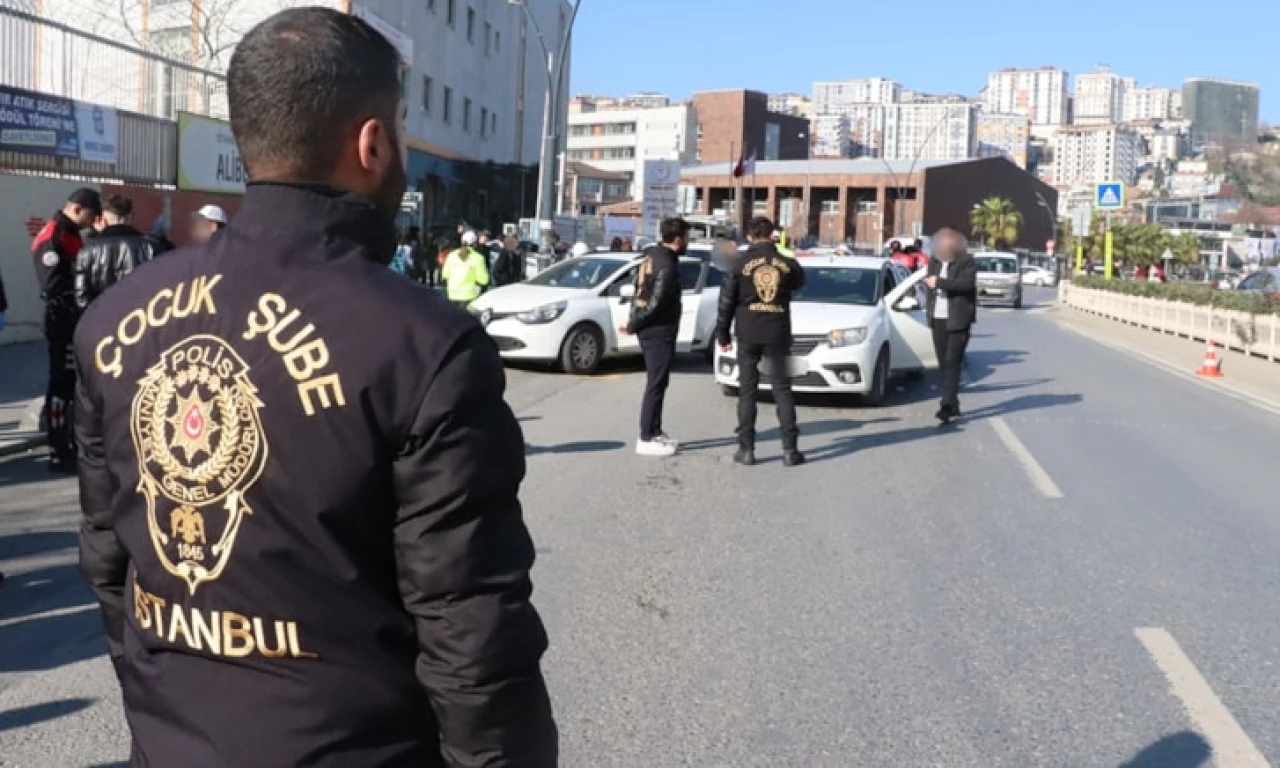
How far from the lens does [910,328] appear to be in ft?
51.0

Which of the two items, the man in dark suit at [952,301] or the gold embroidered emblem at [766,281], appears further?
the man in dark suit at [952,301]

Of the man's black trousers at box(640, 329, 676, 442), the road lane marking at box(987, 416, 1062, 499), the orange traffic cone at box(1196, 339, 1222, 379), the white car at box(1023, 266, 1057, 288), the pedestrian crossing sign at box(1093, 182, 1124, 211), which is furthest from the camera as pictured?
the white car at box(1023, 266, 1057, 288)

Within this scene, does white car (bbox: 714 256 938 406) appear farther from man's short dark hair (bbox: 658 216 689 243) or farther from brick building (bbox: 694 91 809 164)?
brick building (bbox: 694 91 809 164)

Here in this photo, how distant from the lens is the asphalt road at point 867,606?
4.52 m

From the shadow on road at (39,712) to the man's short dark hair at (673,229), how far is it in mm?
6389

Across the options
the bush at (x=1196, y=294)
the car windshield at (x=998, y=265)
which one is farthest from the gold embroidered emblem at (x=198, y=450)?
the car windshield at (x=998, y=265)

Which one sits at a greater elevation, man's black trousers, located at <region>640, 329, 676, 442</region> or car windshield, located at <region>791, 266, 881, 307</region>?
car windshield, located at <region>791, 266, 881, 307</region>

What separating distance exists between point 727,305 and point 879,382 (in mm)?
4270

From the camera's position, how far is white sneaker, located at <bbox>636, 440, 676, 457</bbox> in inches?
412

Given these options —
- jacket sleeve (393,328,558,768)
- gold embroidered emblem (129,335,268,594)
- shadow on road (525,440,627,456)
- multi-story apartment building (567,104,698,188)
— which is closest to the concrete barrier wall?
shadow on road (525,440,627,456)

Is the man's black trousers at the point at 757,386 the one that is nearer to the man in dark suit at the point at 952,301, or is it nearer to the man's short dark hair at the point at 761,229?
the man's short dark hair at the point at 761,229

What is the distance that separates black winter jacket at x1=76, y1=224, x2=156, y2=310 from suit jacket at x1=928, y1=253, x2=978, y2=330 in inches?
311

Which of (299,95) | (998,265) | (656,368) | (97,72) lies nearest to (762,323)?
(656,368)

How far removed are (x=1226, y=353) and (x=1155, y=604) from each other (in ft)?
63.4
